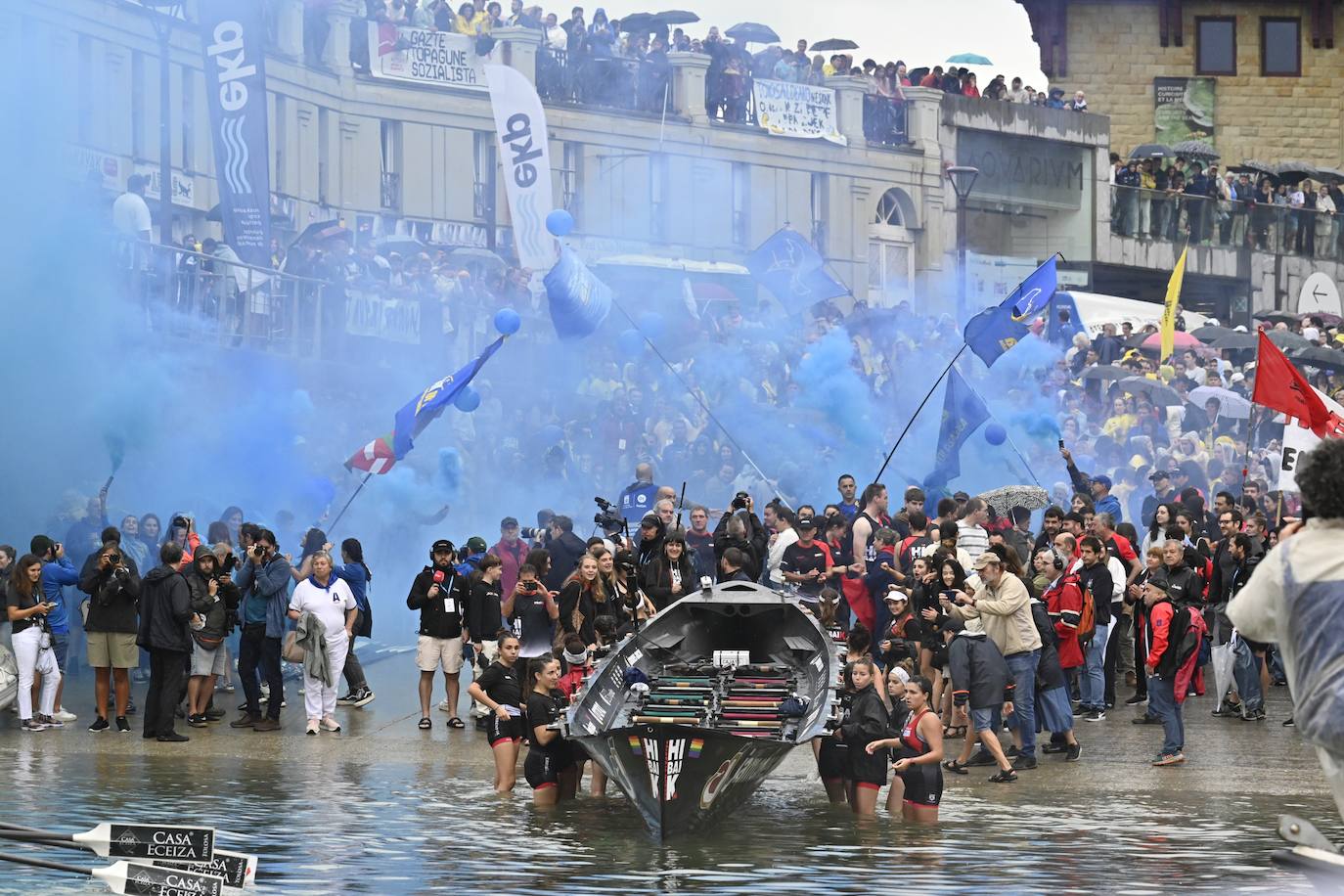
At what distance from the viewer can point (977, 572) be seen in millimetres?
17406

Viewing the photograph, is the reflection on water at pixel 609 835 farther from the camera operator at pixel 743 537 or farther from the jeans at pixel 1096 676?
the camera operator at pixel 743 537

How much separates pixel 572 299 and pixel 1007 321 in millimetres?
5399

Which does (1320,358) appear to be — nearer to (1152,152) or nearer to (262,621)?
(1152,152)

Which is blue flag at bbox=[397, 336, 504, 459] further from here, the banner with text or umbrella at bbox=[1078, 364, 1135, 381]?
umbrella at bbox=[1078, 364, 1135, 381]

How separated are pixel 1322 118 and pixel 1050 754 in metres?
47.7

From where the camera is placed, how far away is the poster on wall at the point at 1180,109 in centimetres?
6050

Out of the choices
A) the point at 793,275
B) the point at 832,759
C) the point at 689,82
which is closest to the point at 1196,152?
the point at 689,82

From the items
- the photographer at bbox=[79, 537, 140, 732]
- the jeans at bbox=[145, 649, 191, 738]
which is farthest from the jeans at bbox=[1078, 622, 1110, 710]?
the photographer at bbox=[79, 537, 140, 732]

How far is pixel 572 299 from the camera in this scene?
2766 centimetres

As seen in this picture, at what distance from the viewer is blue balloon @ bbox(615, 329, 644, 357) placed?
31.1 metres

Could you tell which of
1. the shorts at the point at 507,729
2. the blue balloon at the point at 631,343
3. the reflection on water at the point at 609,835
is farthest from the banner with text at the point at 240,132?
the shorts at the point at 507,729

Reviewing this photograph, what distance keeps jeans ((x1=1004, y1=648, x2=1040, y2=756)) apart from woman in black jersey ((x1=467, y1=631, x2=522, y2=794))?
3648mm

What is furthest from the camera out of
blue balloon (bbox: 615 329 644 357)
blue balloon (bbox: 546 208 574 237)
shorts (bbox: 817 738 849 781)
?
blue balloon (bbox: 615 329 644 357)

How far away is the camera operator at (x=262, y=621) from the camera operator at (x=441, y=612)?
3.60 feet
